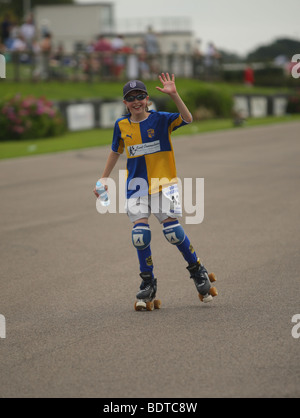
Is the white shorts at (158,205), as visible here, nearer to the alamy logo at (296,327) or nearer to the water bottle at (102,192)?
A: the water bottle at (102,192)

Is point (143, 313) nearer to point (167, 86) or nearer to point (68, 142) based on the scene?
point (167, 86)

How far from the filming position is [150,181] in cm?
561

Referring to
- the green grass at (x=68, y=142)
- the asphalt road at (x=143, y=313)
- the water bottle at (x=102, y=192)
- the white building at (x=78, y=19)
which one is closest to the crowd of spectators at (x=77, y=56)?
the green grass at (x=68, y=142)

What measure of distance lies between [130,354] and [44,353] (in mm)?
546

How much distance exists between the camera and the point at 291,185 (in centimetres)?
1227

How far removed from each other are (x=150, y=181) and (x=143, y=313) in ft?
3.28

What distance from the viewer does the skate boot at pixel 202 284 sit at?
5582mm

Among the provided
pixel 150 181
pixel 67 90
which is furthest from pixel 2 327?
pixel 67 90

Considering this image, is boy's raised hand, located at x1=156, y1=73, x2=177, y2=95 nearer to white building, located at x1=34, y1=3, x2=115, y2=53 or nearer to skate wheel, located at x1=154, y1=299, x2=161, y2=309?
skate wheel, located at x1=154, y1=299, x2=161, y2=309

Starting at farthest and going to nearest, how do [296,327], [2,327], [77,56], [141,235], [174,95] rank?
[77,56]
[141,235]
[174,95]
[2,327]
[296,327]

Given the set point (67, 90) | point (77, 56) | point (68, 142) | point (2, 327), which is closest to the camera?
point (2, 327)

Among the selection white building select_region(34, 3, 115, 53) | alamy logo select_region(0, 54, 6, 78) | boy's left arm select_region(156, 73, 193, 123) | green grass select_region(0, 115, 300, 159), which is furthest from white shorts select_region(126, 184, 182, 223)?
white building select_region(34, 3, 115, 53)
